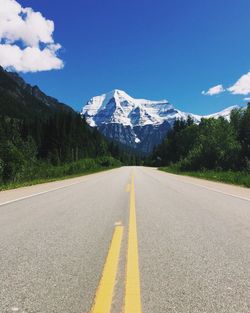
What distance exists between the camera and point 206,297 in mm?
3434

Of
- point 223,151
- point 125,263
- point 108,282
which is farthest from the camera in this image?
point 223,151

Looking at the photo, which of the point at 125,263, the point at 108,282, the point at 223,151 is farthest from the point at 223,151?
the point at 108,282

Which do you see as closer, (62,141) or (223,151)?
→ (223,151)

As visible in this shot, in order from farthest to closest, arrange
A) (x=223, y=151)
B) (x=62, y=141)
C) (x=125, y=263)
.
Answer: (x=62, y=141) < (x=223, y=151) < (x=125, y=263)

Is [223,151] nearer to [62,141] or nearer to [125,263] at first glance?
[125,263]

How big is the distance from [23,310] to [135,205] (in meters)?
7.78

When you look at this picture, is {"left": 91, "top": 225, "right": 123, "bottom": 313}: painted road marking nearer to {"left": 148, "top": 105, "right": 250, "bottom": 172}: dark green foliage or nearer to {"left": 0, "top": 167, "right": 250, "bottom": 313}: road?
{"left": 0, "top": 167, "right": 250, "bottom": 313}: road

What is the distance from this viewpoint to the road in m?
3.32

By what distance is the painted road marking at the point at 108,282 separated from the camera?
126 inches

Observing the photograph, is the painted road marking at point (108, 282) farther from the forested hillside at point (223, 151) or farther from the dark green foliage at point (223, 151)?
the dark green foliage at point (223, 151)

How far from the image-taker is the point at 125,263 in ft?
15.3

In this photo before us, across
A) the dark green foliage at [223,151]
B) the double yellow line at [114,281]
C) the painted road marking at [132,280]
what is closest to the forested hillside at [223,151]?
the dark green foliage at [223,151]

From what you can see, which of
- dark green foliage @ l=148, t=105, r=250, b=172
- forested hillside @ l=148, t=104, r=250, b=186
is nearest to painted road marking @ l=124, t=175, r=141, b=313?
forested hillside @ l=148, t=104, r=250, b=186

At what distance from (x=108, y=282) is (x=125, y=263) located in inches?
31.7
